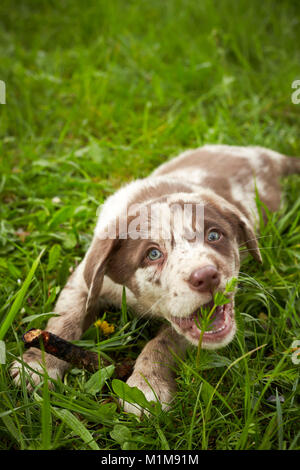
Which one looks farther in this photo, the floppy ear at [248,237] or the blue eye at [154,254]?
the floppy ear at [248,237]

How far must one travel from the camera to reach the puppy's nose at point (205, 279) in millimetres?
2357

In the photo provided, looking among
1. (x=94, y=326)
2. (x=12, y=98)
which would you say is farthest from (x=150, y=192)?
(x=12, y=98)

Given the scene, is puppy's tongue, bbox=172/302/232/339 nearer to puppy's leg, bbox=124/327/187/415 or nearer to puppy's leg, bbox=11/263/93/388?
puppy's leg, bbox=124/327/187/415

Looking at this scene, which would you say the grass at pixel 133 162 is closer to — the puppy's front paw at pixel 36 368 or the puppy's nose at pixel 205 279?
the puppy's front paw at pixel 36 368

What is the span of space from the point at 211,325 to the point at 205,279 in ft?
0.92

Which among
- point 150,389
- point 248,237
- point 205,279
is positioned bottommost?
point 150,389

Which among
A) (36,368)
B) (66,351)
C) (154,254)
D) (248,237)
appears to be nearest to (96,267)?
(154,254)

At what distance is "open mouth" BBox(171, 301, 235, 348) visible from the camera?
7.99ft

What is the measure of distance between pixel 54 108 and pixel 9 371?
140 inches

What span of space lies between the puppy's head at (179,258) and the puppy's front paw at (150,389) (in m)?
0.29

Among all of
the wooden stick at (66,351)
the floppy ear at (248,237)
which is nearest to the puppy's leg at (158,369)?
the wooden stick at (66,351)

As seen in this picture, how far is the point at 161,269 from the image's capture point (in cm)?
268

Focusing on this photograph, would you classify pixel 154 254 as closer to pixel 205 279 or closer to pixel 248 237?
pixel 205 279

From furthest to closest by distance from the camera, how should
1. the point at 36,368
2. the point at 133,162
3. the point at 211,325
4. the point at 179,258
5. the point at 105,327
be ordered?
the point at 133,162, the point at 105,327, the point at 36,368, the point at 179,258, the point at 211,325
